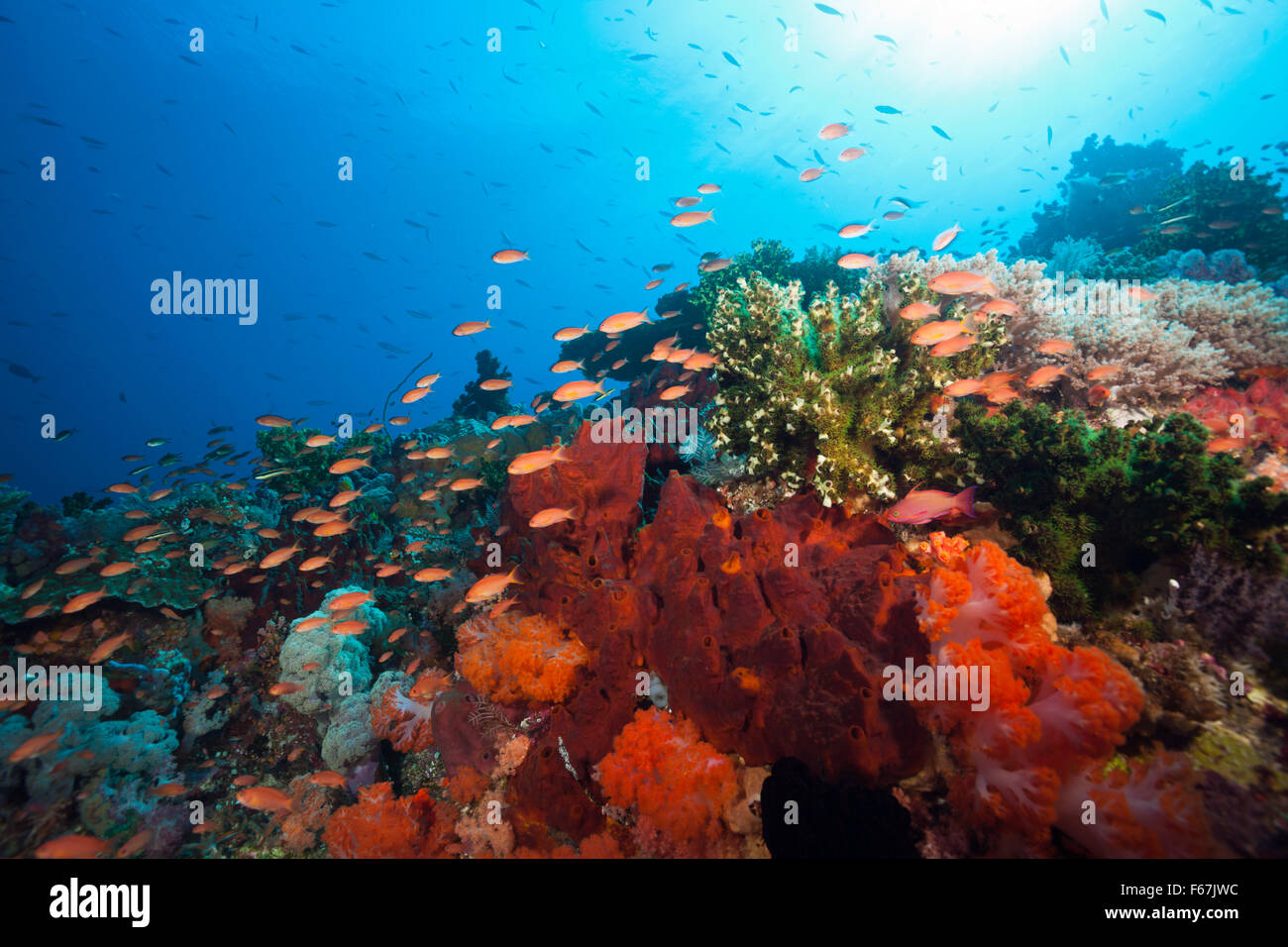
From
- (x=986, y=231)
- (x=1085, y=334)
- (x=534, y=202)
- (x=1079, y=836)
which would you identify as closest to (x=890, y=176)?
(x=534, y=202)

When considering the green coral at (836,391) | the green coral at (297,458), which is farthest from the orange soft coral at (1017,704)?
the green coral at (297,458)

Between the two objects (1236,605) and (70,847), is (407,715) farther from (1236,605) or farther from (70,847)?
(1236,605)

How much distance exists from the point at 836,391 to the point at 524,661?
13.8ft

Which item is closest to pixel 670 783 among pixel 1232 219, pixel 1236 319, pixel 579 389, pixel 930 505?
pixel 930 505

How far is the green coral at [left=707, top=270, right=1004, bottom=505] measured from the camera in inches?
175

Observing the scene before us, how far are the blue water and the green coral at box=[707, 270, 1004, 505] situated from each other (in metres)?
17.9

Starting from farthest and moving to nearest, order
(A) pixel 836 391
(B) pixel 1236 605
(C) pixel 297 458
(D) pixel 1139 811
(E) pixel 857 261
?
(C) pixel 297 458 → (E) pixel 857 261 → (A) pixel 836 391 → (B) pixel 1236 605 → (D) pixel 1139 811

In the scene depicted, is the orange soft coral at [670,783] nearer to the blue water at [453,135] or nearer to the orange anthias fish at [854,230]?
the orange anthias fish at [854,230]

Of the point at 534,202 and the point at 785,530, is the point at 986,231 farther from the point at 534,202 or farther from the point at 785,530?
the point at 534,202

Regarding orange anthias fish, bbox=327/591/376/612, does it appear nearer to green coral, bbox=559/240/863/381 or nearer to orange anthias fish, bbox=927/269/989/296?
orange anthias fish, bbox=927/269/989/296

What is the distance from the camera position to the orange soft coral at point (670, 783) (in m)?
3.02

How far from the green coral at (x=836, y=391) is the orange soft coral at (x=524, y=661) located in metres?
2.75

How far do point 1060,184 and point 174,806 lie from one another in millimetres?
41692

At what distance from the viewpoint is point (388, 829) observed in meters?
4.06
